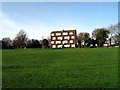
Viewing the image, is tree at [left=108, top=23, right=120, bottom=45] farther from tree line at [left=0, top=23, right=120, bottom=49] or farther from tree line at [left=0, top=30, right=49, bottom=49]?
tree line at [left=0, top=30, right=49, bottom=49]

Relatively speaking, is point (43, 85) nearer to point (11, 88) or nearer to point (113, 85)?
point (11, 88)

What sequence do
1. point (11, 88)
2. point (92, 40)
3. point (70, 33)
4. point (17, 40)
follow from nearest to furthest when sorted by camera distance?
point (11, 88) → point (17, 40) → point (92, 40) → point (70, 33)

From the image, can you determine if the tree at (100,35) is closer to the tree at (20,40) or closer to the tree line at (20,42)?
the tree line at (20,42)

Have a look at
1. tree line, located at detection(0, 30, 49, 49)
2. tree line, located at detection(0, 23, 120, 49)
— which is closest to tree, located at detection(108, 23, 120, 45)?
tree line, located at detection(0, 23, 120, 49)

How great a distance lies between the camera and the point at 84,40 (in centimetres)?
13025

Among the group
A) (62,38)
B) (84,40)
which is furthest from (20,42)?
(62,38)

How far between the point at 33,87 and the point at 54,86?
0.91 m

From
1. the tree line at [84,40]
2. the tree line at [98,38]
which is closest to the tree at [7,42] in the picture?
the tree line at [84,40]

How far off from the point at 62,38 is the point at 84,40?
2662 cm

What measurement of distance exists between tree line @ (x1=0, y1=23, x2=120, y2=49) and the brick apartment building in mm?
8349

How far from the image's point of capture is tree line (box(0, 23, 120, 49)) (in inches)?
4388

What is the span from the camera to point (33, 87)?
12.2m

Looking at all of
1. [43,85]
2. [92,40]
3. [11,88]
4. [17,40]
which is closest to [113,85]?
[43,85]

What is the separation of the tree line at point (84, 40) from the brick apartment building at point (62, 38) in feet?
27.4
